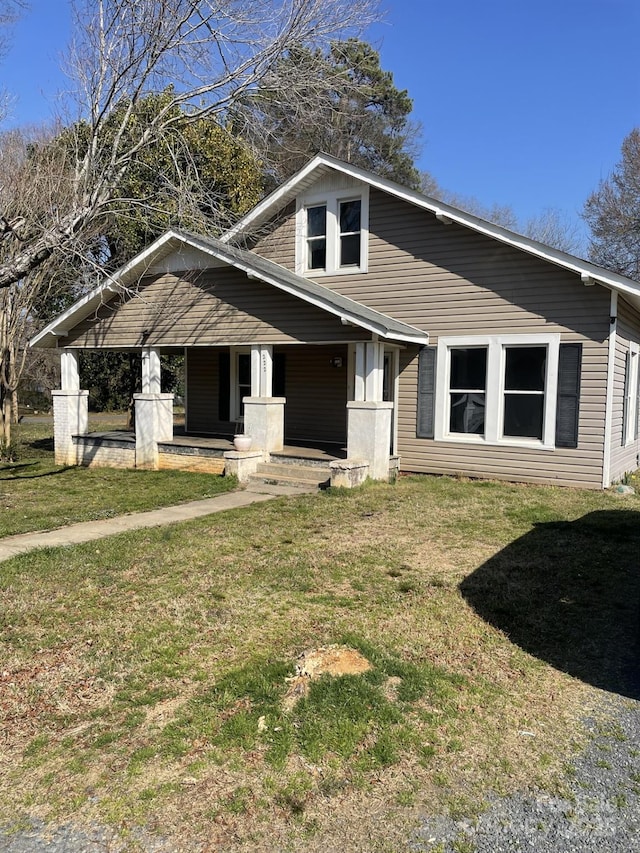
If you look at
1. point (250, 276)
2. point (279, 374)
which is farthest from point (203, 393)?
point (250, 276)

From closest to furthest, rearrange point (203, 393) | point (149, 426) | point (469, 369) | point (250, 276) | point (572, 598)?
point (572, 598), point (469, 369), point (250, 276), point (149, 426), point (203, 393)

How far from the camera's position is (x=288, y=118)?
1183 cm

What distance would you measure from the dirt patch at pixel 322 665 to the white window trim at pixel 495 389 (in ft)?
23.9

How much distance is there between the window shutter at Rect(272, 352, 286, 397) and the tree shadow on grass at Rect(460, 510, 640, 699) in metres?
8.16

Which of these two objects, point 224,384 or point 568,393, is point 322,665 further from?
point 224,384

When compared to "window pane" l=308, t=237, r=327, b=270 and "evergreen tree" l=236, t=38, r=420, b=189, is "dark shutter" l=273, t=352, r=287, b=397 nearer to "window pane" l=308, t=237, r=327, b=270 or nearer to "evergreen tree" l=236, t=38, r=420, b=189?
"window pane" l=308, t=237, r=327, b=270

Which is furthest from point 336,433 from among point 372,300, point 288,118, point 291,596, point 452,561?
point 291,596

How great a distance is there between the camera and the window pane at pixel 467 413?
431 inches

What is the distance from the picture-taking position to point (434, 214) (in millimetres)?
11070

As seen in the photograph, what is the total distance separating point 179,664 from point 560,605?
302cm

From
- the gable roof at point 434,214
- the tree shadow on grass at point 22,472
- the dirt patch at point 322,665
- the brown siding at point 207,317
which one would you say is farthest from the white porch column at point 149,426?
the dirt patch at point 322,665

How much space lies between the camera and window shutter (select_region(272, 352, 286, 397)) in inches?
569

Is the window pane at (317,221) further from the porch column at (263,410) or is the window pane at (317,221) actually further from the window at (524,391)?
the window at (524,391)

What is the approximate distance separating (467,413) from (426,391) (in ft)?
2.79
